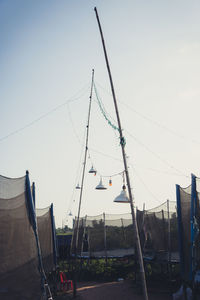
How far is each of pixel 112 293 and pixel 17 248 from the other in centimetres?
668

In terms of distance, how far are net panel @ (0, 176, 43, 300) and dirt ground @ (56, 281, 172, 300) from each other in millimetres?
5202

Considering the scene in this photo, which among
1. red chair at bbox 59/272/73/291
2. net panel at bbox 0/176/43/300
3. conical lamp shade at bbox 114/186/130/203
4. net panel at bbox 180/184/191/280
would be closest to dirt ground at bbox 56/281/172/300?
red chair at bbox 59/272/73/291

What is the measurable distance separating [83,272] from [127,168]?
9.33m

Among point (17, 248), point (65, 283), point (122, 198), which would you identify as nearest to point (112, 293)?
point (65, 283)

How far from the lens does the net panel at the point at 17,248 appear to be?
5363 millimetres

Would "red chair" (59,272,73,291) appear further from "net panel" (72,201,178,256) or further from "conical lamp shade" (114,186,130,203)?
"conical lamp shade" (114,186,130,203)

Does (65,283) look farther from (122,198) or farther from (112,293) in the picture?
(122,198)

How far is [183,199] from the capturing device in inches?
286

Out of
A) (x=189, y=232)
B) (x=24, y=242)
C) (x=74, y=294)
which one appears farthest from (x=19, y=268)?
(x=74, y=294)

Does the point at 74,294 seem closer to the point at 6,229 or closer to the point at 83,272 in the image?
the point at 83,272

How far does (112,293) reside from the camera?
10789 millimetres

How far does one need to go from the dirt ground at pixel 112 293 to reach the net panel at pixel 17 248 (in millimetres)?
5202

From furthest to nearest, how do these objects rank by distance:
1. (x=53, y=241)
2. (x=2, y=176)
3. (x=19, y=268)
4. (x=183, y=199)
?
1. (x=53, y=241)
2. (x=183, y=199)
3. (x=2, y=176)
4. (x=19, y=268)

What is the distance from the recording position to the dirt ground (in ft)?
32.9
